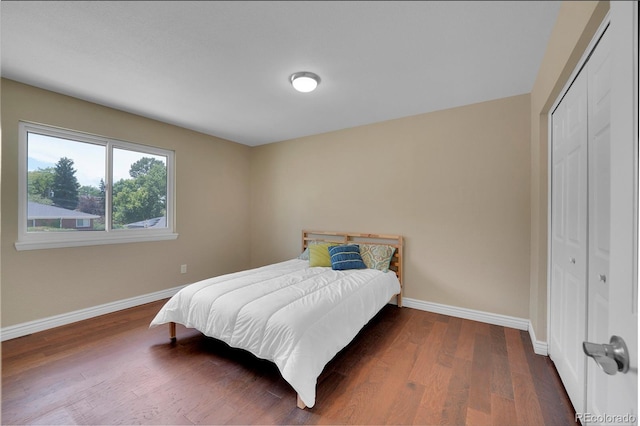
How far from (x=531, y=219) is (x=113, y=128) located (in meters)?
4.67

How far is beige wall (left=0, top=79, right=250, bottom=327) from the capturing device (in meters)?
2.40

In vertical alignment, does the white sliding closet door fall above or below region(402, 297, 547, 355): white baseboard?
above

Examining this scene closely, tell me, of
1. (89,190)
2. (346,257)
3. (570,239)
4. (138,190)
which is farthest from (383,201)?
(89,190)

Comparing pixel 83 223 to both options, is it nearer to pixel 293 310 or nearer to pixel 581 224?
pixel 293 310

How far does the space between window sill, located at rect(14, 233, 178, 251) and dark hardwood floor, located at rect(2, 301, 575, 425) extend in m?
0.85

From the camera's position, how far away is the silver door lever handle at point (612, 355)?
559mm

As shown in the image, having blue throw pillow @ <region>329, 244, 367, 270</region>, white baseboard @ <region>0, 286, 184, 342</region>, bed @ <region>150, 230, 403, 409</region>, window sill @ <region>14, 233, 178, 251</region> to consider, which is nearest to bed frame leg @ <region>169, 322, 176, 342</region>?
bed @ <region>150, 230, 403, 409</region>

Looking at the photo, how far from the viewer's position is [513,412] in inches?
61.1

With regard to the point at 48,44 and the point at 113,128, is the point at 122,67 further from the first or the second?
the point at 113,128

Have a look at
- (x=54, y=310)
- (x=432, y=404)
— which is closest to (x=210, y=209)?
(x=54, y=310)

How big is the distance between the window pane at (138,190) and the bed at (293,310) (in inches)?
62.7

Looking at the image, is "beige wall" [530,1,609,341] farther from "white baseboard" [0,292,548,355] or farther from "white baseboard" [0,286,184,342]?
"white baseboard" [0,286,184,342]

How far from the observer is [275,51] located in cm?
193

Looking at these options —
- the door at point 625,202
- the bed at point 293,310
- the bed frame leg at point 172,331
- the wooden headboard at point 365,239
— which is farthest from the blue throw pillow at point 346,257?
the door at point 625,202
